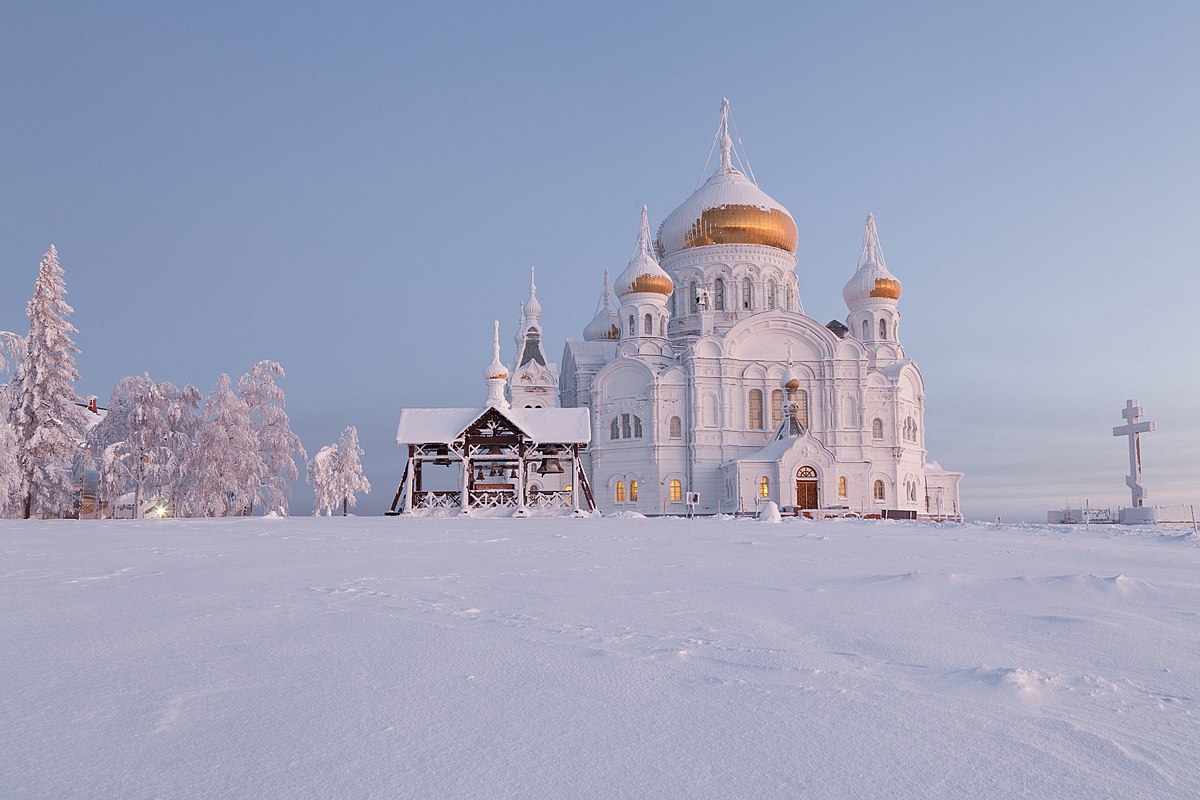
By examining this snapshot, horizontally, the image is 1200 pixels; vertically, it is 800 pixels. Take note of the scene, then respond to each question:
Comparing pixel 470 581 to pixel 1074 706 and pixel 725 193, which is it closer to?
pixel 1074 706

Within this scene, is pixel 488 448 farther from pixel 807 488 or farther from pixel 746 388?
pixel 746 388

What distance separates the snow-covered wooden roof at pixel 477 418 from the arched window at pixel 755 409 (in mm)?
16267

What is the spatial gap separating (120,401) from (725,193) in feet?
119

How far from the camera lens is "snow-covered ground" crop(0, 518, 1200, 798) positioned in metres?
3.58

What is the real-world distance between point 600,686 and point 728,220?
167ft

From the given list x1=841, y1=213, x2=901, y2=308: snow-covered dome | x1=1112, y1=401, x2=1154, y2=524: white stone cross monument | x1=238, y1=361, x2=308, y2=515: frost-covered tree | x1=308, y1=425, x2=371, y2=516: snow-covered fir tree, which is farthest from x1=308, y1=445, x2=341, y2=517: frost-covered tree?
x1=1112, y1=401, x2=1154, y2=524: white stone cross monument

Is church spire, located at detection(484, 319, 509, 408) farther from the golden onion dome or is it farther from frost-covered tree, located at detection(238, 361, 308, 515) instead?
the golden onion dome

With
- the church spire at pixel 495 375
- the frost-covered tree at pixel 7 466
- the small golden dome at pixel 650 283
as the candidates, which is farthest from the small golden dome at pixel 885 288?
the frost-covered tree at pixel 7 466

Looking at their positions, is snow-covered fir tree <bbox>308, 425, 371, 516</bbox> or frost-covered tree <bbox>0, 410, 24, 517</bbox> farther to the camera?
snow-covered fir tree <bbox>308, 425, 371, 516</bbox>

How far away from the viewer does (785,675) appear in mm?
5047

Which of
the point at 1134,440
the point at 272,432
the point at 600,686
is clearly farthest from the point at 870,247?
the point at 600,686

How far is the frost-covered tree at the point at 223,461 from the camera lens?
Answer: 35.1m

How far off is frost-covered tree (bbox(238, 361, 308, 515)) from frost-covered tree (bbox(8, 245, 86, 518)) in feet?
22.3

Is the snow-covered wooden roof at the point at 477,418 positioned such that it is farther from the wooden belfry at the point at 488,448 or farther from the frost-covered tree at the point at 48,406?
the frost-covered tree at the point at 48,406
